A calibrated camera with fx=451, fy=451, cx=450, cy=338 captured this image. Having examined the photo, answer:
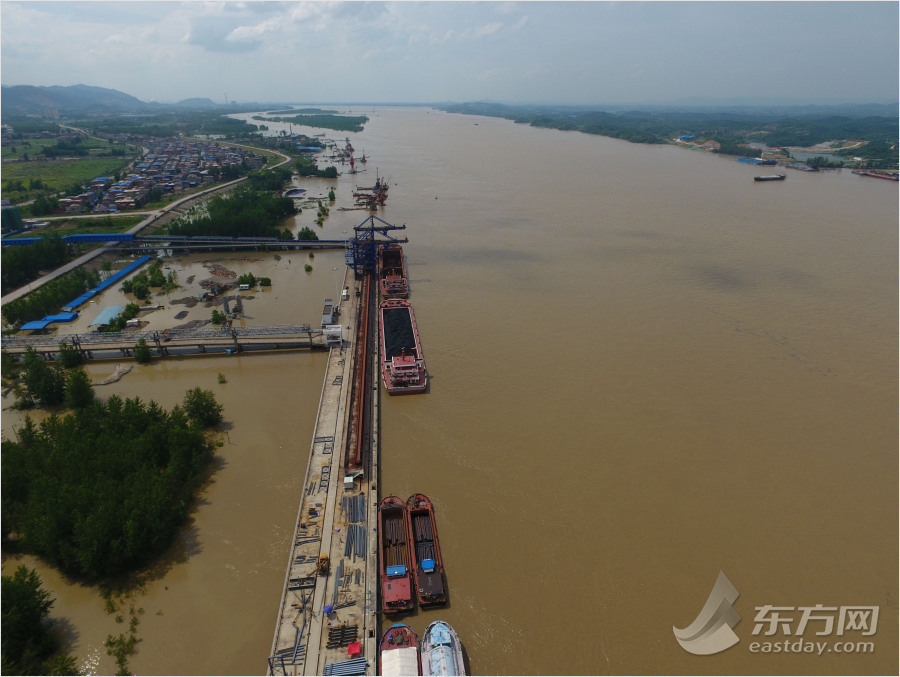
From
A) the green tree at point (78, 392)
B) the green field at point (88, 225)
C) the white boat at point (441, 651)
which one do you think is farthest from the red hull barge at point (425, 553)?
the green field at point (88, 225)

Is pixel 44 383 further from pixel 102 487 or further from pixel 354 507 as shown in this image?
pixel 354 507

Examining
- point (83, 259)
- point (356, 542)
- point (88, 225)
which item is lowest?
point (356, 542)

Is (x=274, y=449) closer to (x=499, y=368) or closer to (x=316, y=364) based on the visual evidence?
(x=316, y=364)

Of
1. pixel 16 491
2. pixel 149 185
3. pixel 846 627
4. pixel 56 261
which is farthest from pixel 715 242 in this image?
pixel 149 185

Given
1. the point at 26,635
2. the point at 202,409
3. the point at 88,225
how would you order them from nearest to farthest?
1. the point at 26,635
2. the point at 202,409
3. the point at 88,225

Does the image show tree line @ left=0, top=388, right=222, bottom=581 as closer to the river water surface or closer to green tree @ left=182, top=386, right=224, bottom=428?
the river water surface

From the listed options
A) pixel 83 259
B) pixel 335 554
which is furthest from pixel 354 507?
pixel 83 259
